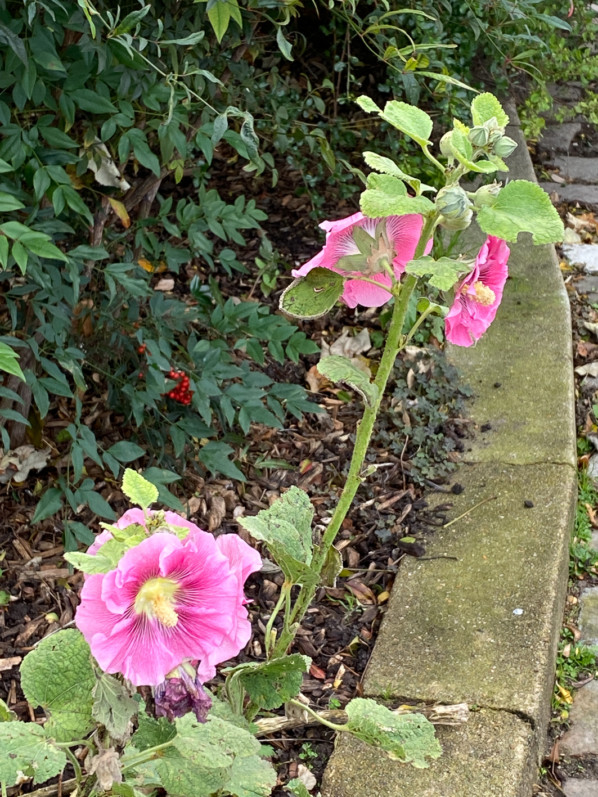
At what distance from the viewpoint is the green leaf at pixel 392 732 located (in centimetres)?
128

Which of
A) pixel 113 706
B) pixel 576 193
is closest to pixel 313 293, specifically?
pixel 113 706

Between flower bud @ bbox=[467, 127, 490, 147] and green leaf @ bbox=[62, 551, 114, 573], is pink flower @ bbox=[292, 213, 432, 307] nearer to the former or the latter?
flower bud @ bbox=[467, 127, 490, 147]

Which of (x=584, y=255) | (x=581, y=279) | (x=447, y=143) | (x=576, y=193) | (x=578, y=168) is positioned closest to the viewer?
(x=447, y=143)

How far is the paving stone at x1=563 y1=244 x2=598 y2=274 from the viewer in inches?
144

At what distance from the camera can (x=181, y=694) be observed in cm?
103

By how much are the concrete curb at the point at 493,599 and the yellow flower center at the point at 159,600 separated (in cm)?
79

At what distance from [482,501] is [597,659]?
45 cm

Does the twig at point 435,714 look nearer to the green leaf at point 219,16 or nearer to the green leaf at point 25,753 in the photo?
the green leaf at point 25,753

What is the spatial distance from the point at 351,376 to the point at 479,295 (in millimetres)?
187

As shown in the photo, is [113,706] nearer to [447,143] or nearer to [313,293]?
[313,293]

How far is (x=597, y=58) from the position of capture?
4.19 m

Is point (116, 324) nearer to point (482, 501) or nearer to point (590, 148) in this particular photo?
point (482, 501)

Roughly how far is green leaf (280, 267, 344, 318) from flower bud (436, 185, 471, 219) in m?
0.20

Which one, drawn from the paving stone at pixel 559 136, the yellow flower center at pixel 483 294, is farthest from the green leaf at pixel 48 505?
the paving stone at pixel 559 136
